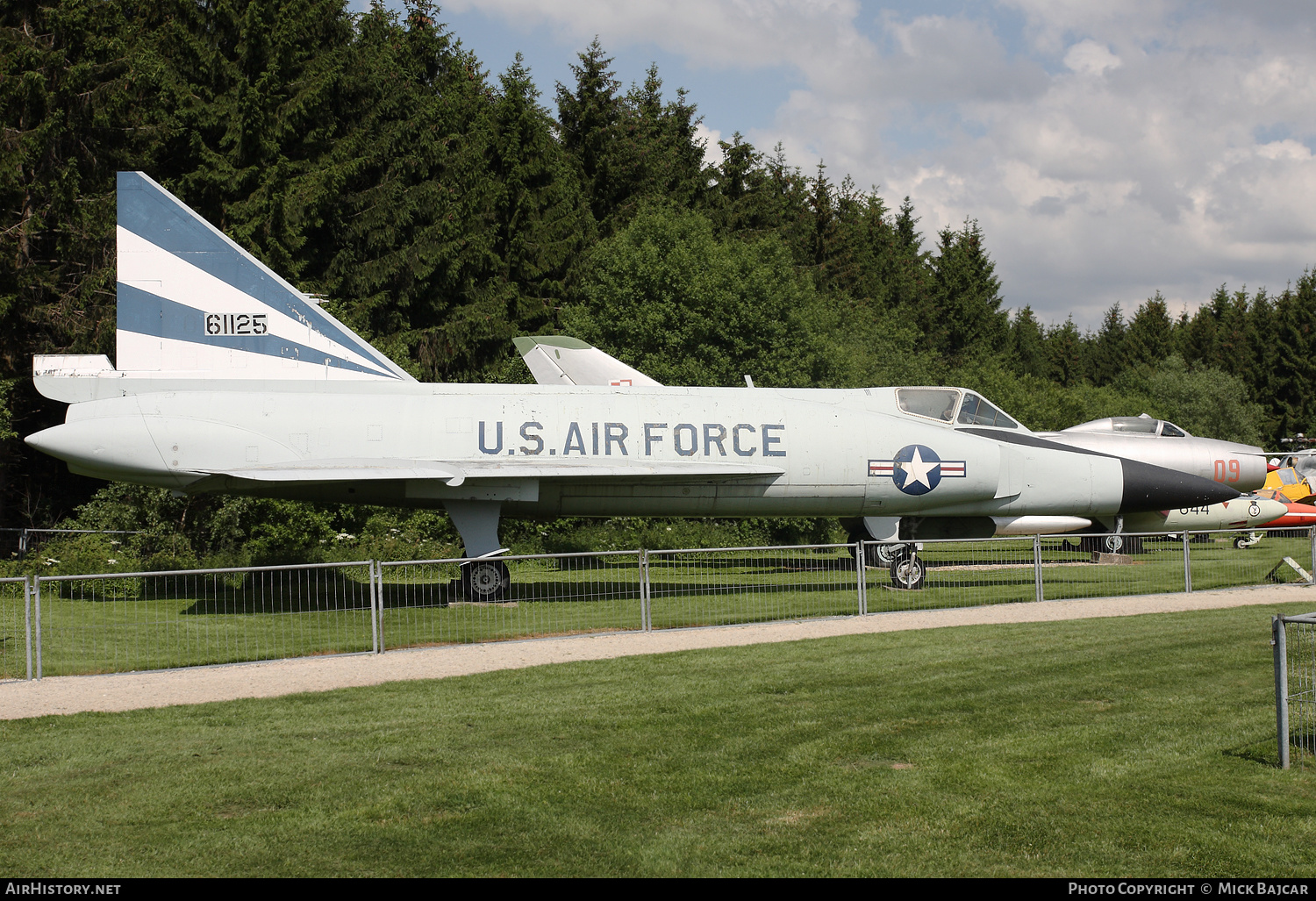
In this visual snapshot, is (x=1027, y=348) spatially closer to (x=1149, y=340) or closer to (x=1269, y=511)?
(x=1149, y=340)

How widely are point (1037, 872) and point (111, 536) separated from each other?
19.3 meters

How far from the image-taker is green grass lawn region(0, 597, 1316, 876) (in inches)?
189

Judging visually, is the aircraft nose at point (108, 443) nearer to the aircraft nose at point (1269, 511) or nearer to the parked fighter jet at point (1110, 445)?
the parked fighter jet at point (1110, 445)

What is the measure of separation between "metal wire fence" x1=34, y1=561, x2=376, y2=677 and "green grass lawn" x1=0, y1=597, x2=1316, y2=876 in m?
2.53

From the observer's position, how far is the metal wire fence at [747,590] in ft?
43.2

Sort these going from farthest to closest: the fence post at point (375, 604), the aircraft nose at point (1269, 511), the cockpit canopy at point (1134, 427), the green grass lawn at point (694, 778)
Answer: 1. the aircraft nose at point (1269, 511)
2. the cockpit canopy at point (1134, 427)
3. the fence post at point (375, 604)
4. the green grass lawn at point (694, 778)

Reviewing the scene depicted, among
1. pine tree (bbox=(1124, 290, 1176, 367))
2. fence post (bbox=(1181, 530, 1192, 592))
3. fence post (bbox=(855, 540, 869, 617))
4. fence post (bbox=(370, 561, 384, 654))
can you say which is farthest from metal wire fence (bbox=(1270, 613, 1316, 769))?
pine tree (bbox=(1124, 290, 1176, 367))

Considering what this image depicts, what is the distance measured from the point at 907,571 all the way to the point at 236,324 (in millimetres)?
10365

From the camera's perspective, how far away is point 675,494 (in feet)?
50.4

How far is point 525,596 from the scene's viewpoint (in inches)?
582

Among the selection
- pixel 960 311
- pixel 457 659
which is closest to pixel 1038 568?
pixel 457 659

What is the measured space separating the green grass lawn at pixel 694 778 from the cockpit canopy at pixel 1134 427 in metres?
12.4

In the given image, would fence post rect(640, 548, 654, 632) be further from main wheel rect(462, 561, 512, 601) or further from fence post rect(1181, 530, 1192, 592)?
fence post rect(1181, 530, 1192, 592)

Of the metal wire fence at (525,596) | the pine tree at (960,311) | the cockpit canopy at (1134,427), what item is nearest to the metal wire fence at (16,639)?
the metal wire fence at (525,596)
